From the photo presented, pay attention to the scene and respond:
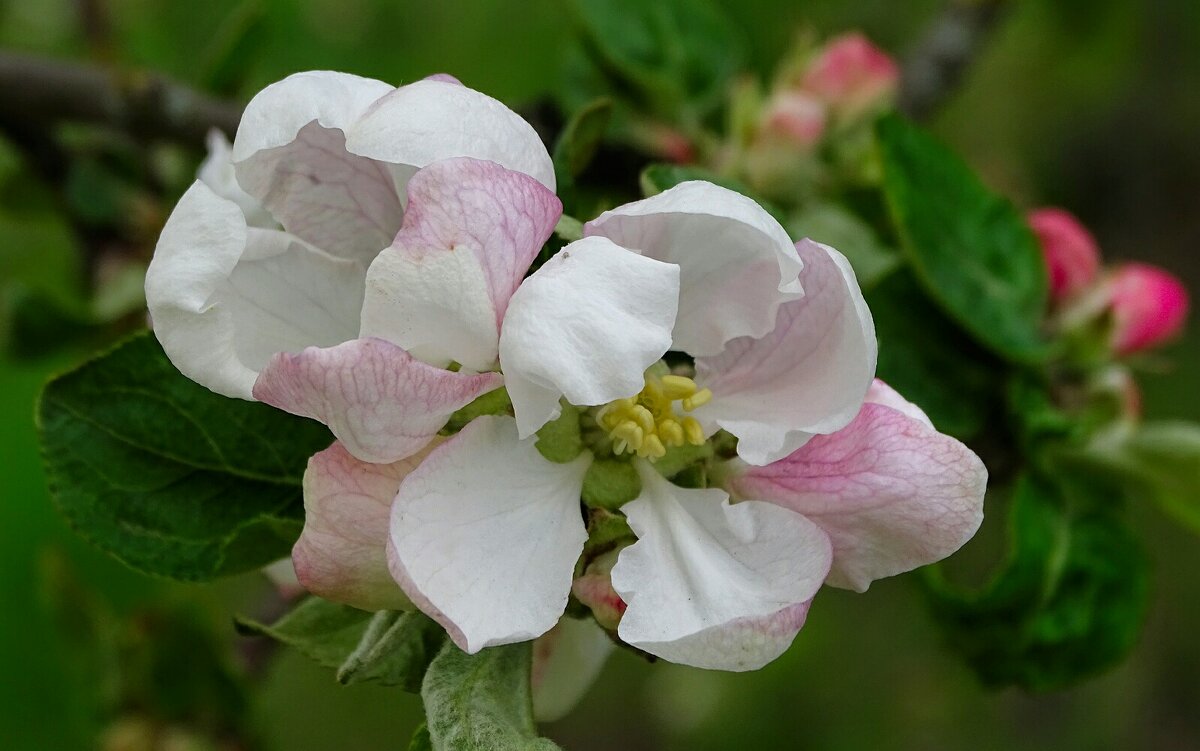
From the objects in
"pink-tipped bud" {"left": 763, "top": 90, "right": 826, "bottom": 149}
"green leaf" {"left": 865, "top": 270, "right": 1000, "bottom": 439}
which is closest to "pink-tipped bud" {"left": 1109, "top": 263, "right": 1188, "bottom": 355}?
"green leaf" {"left": 865, "top": 270, "right": 1000, "bottom": 439}

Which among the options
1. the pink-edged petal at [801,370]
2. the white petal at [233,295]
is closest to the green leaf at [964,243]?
the pink-edged petal at [801,370]

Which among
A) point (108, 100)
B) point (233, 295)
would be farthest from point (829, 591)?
point (233, 295)

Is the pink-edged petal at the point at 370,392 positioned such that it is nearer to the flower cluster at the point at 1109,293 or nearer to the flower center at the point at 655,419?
the flower center at the point at 655,419

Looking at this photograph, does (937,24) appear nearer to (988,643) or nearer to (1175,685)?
(988,643)

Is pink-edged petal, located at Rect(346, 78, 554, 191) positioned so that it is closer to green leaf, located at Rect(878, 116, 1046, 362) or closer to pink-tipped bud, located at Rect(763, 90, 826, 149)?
green leaf, located at Rect(878, 116, 1046, 362)

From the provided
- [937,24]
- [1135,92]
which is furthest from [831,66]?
[1135,92]

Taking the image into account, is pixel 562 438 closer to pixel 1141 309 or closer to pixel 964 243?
pixel 964 243
